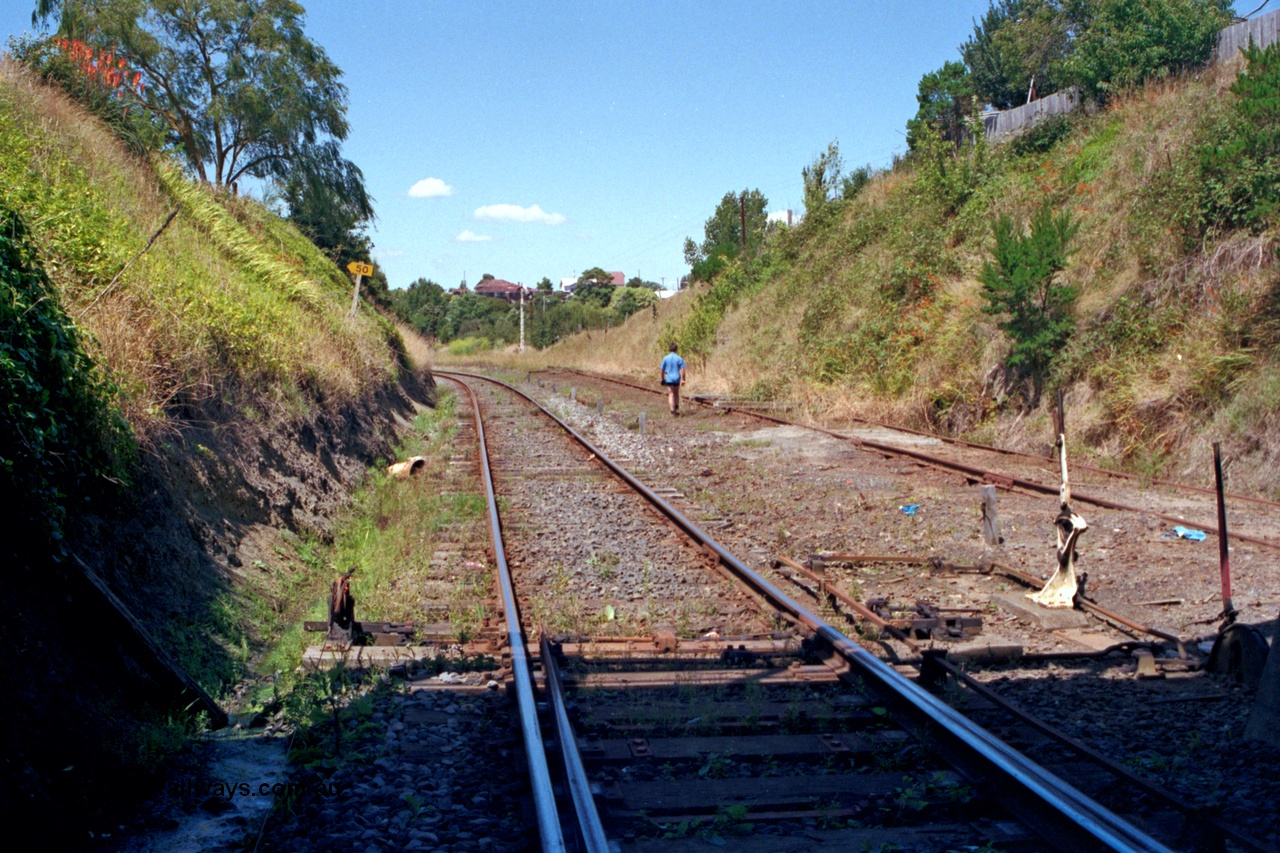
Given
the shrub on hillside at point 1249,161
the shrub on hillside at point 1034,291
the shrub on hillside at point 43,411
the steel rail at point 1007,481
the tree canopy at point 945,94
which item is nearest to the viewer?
the shrub on hillside at point 43,411

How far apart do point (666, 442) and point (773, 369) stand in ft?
39.6

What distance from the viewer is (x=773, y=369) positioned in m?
28.2

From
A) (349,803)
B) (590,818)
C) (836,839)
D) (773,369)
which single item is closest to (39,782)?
(349,803)

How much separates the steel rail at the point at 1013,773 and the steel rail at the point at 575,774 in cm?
153

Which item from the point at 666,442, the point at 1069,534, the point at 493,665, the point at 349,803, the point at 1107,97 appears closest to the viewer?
the point at 349,803

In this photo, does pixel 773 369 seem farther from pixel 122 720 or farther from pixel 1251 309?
pixel 122 720

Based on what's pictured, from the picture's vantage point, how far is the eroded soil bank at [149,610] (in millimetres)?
3543

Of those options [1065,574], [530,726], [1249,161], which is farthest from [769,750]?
[1249,161]

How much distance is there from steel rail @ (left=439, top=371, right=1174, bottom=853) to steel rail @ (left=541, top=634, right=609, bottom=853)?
1.53 meters

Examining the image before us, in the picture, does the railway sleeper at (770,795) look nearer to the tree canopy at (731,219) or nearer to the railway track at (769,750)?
the railway track at (769,750)

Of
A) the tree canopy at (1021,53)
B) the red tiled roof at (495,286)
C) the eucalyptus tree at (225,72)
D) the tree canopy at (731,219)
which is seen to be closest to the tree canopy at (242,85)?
the eucalyptus tree at (225,72)

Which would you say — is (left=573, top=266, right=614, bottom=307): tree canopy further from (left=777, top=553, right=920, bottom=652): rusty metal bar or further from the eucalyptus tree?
(left=777, top=553, right=920, bottom=652): rusty metal bar

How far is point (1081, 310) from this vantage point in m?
16.1

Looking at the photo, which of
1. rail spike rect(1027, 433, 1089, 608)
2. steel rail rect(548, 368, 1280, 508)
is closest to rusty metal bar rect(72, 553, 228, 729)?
rail spike rect(1027, 433, 1089, 608)
